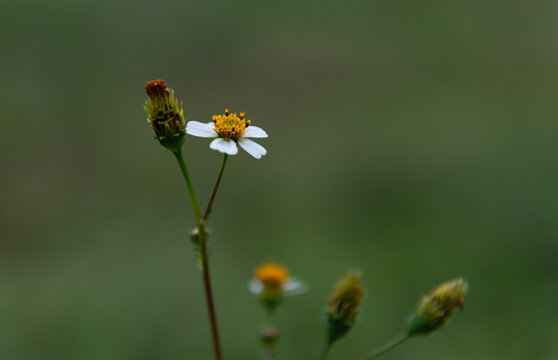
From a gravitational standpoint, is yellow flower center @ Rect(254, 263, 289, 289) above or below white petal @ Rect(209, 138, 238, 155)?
below

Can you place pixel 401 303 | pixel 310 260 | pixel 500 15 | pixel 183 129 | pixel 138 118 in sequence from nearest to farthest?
pixel 183 129, pixel 401 303, pixel 310 260, pixel 138 118, pixel 500 15

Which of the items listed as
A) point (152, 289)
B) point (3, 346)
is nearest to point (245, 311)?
point (152, 289)

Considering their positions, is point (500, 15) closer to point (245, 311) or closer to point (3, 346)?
point (245, 311)

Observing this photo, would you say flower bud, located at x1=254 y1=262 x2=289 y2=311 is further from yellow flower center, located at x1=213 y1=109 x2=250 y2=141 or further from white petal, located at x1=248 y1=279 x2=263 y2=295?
yellow flower center, located at x1=213 y1=109 x2=250 y2=141

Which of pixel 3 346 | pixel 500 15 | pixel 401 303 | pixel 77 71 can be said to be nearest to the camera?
pixel 3 346

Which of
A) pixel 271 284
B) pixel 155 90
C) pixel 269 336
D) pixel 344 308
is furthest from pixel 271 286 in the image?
pixel 155 90

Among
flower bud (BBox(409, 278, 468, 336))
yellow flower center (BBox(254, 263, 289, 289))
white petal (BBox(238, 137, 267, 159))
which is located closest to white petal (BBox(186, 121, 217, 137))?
white petal (BBox(238, 137, 267, 159))

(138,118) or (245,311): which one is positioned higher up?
(138,118)
